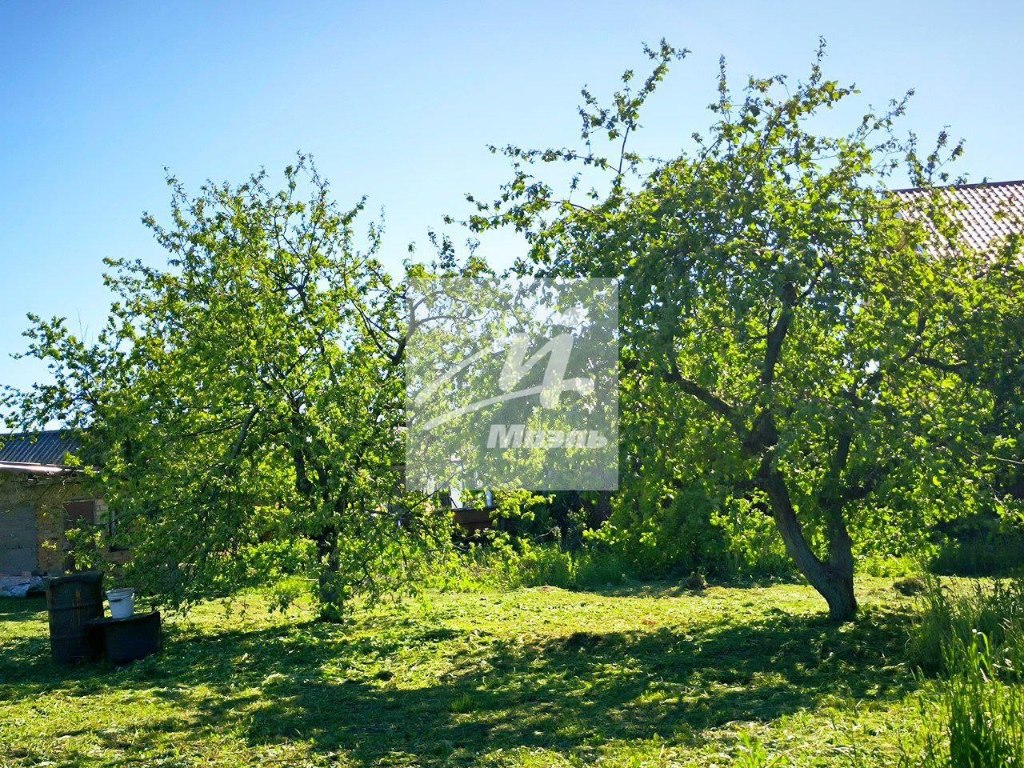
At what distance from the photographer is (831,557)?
11.1m

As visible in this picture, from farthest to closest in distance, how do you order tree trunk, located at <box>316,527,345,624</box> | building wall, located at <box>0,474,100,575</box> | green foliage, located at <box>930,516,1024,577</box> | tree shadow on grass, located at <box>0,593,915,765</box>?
1. building wall, located at <box>0,474,100,575</box>
2. green foliage, located at <box>930,516,1024,577</box>
3. tree trunk, located at <box>316,527,345,624</box>
4. tree shadow on grass, located at <box>0,593,915,765</box>

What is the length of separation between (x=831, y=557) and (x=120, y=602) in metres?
7.53

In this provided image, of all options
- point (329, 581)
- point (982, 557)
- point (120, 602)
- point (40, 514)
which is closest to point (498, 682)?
point (329, 581)

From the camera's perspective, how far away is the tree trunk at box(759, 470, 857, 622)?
10.8 m

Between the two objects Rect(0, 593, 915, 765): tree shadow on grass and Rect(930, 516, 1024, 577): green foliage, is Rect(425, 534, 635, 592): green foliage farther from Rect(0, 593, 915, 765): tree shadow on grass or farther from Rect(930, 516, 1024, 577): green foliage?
Rect(930, 516, 1024, 577): green foliage

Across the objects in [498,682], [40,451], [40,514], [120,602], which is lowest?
[498,682]

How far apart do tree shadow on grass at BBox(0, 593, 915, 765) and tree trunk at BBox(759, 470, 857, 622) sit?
32 cm

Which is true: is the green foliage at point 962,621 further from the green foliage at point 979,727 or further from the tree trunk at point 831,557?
the green foliage at point 979,727

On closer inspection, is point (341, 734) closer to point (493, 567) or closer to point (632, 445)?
point (632, 445)

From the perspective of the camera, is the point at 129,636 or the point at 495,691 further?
the point at 129,636

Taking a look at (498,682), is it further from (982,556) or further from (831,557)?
(982,556)

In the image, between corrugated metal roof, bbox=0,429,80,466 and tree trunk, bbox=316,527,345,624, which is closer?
tree trunk, bbox=316,527,345,624

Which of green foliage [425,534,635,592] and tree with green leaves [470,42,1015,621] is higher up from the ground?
tree with green leaves [470,42,1015,621]

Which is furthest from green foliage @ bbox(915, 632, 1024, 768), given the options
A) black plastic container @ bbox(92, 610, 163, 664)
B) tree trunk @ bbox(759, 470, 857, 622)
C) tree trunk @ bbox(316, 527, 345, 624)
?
black plastic container @ bbox(92, 610, 163, 664)
